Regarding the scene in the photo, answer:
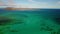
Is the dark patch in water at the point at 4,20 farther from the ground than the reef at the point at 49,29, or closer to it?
farther from the ground

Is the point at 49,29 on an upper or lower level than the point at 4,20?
lower

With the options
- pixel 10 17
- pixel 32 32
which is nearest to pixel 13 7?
pixel 10 17

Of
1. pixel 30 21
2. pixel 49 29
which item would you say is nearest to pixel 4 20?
pixel 30 21

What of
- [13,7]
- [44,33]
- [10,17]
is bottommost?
[44,33]

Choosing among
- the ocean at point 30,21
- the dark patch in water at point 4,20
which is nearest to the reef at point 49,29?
the ocean at point 30,21

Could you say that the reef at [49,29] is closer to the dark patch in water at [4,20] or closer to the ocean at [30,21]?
the ocean at [30,21]

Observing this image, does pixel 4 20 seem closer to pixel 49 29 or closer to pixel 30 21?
pixel 30 21

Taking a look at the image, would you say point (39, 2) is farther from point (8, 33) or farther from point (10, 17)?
point (8, 33)

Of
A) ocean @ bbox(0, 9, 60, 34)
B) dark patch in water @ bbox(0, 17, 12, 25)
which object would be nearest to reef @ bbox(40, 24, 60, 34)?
ocean @ bbox(0, 9, 60, 34)
